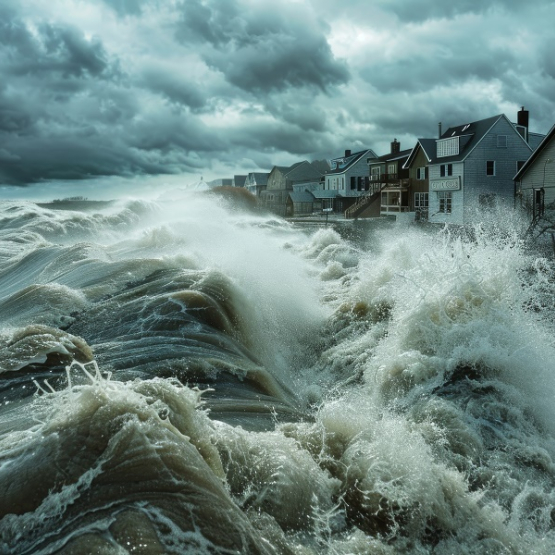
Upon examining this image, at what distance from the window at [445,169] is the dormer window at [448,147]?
919 mm

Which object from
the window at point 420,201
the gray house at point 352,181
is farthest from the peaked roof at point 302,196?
the window at point 420,201

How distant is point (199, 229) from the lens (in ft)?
94.2

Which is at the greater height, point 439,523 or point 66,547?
point 66,547

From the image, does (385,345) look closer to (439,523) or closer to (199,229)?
(439,523)

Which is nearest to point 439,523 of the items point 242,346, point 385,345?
point 385,345

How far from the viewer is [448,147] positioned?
44.5 m

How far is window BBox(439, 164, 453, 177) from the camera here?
44.2 metres

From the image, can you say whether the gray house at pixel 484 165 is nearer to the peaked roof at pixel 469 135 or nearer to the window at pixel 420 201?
the peaked roof at pixel 469 135

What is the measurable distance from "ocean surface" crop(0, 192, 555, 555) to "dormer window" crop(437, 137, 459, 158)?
30.6 metres

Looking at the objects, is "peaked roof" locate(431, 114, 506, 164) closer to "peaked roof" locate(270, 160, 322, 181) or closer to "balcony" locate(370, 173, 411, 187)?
"balcony" locate(370, 173, 411, 187)

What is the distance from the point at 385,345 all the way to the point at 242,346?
2.89m

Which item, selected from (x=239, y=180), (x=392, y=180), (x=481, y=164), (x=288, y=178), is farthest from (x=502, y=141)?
(x=239, y=180)

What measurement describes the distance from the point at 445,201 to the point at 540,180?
11.7 m

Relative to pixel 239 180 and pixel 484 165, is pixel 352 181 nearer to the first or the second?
pixel 484 165
